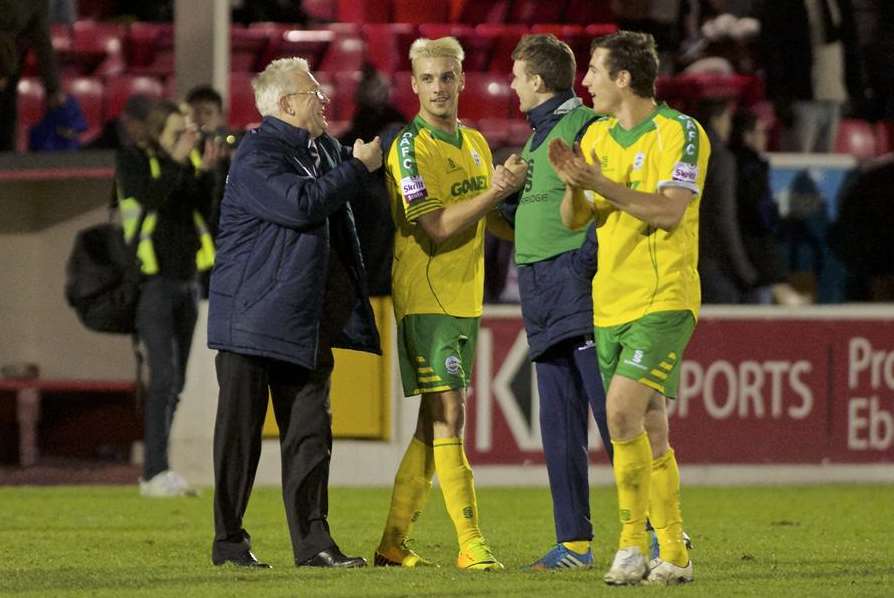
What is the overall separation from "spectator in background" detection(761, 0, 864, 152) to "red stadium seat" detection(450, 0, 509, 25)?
2.65 m

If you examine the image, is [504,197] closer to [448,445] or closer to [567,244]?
[567,244]

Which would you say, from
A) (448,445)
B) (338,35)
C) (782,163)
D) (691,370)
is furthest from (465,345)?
(338,35)

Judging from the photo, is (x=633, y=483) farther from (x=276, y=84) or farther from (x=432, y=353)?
(x=276, y=84)

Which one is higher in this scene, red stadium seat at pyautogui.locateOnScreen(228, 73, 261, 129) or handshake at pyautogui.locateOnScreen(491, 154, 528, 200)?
red stadium seat at pyautogui.locateOnScreen(228, 73, 261, 129)

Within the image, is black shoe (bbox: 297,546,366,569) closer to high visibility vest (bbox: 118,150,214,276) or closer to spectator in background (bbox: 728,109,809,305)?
high visibility vest (bbox: 118,150,214,276)

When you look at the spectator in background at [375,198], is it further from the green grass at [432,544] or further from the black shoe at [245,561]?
the black shoe at [245,561]

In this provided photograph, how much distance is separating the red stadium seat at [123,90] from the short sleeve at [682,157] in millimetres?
9258

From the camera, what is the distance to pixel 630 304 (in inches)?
237

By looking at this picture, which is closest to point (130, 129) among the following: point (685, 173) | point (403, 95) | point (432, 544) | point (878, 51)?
point (432, 544)

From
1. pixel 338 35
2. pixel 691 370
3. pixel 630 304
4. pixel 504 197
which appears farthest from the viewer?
pixel 338 35

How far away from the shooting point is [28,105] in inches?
536

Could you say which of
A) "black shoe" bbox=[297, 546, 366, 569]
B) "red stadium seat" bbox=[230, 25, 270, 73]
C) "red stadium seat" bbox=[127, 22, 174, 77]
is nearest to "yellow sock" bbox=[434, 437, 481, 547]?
"black shoe" bbox=[297, 546, 366, 569]

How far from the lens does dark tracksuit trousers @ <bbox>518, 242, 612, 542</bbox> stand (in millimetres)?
6660

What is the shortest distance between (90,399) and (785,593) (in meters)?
7.71
